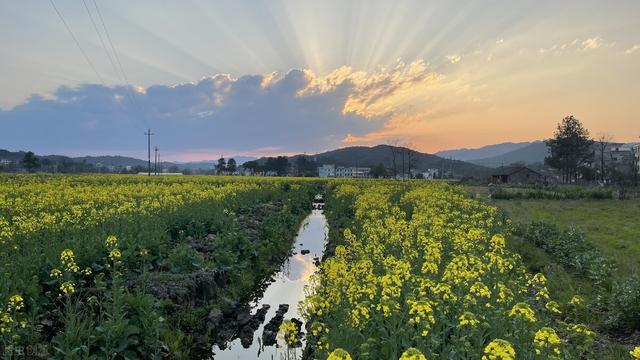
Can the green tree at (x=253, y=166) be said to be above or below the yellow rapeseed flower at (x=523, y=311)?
above

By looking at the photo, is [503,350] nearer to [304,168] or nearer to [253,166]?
[253,166]

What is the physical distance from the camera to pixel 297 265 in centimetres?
1964

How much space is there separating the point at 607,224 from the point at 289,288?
21.3 metres

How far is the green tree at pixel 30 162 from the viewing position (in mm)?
124438

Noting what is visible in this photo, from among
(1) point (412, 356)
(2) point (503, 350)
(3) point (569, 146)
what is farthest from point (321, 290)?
(3) point (569, 146)

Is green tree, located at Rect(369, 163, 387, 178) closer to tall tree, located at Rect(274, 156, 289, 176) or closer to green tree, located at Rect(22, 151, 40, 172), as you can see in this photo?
tall tree, located at Rect(274, 156, 289, 176)

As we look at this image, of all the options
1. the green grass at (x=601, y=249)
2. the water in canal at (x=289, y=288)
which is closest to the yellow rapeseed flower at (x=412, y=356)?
the water in canal at (x=289, y=288)

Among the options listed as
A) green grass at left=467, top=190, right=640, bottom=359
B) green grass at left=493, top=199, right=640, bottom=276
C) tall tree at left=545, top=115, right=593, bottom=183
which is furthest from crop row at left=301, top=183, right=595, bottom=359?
tall tree at left=545, top=115, right=593, bottom=183

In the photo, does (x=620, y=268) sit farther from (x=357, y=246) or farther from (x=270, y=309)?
(x=270, y=309)

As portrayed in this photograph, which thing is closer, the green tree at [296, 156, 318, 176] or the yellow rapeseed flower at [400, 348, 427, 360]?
the yellow rapeseed flower at [400, 348, 427, 360]

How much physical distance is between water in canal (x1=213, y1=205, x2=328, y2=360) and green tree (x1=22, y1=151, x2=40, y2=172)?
400ft

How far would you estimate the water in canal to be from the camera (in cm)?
1048

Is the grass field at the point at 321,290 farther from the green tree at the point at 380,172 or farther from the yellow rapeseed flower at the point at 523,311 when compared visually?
the green tree at the point at 380,172

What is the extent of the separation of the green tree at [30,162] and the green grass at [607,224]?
130 m
